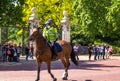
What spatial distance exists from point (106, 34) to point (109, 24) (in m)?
3.33

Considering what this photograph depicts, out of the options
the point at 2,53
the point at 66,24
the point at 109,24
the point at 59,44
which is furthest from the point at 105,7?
the point at 59,44

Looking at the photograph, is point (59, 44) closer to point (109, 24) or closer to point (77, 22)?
point (109, 24)

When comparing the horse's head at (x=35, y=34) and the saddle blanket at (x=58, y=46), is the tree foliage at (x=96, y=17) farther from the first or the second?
the horse's head at (x=35, y=34)

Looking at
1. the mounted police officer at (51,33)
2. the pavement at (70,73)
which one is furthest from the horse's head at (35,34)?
the pavement at (70,73)

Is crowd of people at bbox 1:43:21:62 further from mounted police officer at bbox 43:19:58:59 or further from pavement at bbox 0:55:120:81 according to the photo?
mounted police officer at bbox 43:19:58:59

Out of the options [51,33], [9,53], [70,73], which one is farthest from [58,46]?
[9,53]

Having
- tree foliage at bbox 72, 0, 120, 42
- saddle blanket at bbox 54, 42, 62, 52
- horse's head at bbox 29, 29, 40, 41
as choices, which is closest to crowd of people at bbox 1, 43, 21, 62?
saddle blanket at bbox 54, 42, 62, 52

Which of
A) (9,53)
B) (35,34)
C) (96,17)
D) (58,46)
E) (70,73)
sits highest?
(96,17)

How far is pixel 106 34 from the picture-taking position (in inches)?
2254

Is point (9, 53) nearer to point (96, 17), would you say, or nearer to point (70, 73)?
point (70, 73)

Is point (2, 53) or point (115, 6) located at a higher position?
point (115, 6)

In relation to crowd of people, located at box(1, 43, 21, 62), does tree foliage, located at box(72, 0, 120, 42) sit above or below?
above

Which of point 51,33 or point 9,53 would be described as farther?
point 9,53

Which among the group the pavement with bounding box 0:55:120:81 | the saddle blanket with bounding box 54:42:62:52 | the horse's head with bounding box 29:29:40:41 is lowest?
the pavement with bounding box 0:55:120:81
